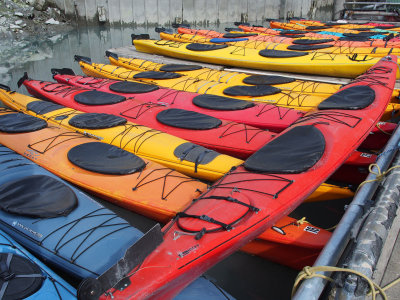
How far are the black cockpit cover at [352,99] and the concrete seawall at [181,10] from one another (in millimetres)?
11109

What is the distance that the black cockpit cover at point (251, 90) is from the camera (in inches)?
183

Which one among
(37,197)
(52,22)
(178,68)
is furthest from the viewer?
(52,22)

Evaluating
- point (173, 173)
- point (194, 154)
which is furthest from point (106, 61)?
point (173, 173)

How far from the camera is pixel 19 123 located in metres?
3.85

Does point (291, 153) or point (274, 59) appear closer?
point (291, 153)

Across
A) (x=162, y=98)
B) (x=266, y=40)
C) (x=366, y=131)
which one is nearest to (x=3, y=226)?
(x=162, y=98)

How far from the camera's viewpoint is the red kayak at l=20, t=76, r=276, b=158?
361 centimetres

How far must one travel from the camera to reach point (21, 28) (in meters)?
11.1

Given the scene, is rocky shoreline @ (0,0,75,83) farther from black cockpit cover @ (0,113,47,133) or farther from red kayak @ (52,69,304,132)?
black cockpit cover @ (0,113,47,133)

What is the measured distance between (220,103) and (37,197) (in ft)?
8.38

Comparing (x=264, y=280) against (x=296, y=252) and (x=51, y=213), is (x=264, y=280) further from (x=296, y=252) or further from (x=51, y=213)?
(x=51, y=213)

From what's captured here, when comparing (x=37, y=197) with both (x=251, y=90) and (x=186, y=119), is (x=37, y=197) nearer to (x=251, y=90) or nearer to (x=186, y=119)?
(x=186, y=119)

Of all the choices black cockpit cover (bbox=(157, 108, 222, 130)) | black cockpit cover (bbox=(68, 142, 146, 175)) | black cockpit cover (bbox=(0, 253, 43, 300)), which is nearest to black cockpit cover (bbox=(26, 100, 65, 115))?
black cockpit cover (bbox=(68, 142, 146, 175))

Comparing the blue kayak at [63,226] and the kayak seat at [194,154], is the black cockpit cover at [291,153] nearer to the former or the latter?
the kayak seat at [194,154]
